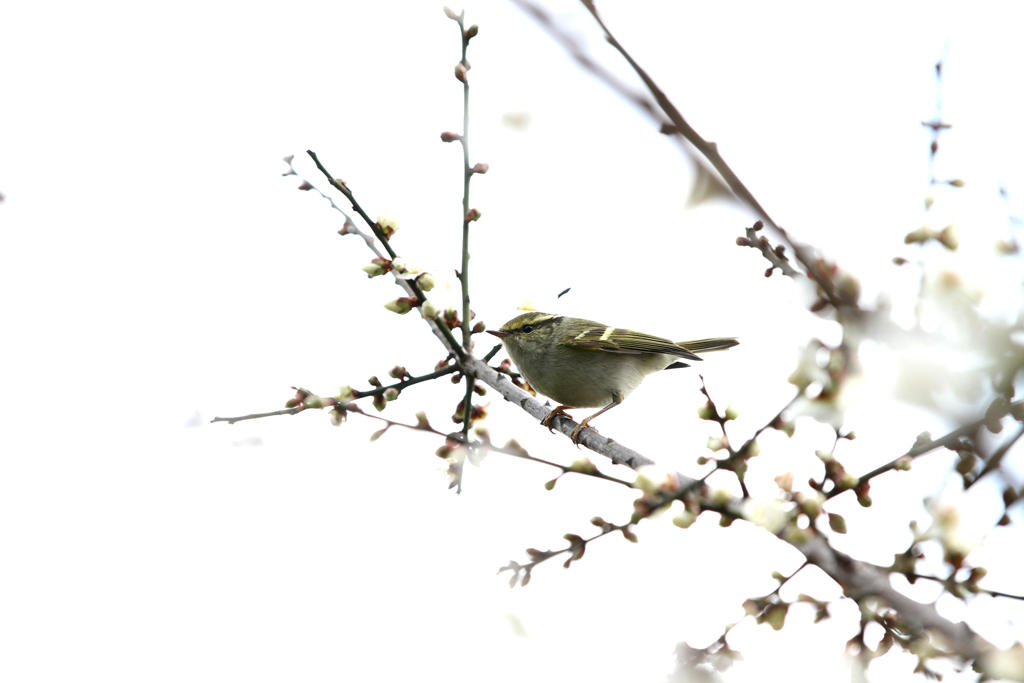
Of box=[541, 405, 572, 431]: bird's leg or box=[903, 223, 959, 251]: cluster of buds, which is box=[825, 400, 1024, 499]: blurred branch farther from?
box=[541, 405, 572, 431]: bird's leg

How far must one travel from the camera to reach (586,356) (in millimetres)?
5461

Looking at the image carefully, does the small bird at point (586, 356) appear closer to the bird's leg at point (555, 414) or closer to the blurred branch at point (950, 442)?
the bird's leg at point (555, 414)

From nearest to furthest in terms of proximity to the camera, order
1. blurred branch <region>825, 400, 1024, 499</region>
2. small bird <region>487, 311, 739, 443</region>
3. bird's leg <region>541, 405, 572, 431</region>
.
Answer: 1. blurred branch <region>825, 400, 1024, 499</region>
2. bird's leg <region>541, 405, 572, 431</region>
3. small bird <region>487, 311, 739, 443</region>

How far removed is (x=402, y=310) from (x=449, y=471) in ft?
2.26

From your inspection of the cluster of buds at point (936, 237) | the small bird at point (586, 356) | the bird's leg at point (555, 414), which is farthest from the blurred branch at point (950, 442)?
the small bird at point (586, 356)

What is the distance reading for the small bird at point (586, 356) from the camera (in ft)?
17.2

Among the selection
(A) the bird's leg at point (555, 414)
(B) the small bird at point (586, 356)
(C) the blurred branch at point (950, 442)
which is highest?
(B) the small bird at point (586, 356)

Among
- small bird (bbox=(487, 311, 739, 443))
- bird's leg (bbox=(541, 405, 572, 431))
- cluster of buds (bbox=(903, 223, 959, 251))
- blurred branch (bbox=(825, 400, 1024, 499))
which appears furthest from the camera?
small bird (bbox=(487, 311, 739, 443))

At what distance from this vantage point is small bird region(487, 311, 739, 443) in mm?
5230

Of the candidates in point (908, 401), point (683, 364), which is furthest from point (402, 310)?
point (683, 364)

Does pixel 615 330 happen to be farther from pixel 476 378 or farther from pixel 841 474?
pixel 841 474

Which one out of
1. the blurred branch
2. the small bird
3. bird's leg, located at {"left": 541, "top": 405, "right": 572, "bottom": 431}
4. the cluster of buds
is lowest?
the blurred branch

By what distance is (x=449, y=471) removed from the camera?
3502 mm

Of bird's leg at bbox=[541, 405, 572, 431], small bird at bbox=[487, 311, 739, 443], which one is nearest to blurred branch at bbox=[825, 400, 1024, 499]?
bird's leg at bbox=[541, 405, 572, 431]
